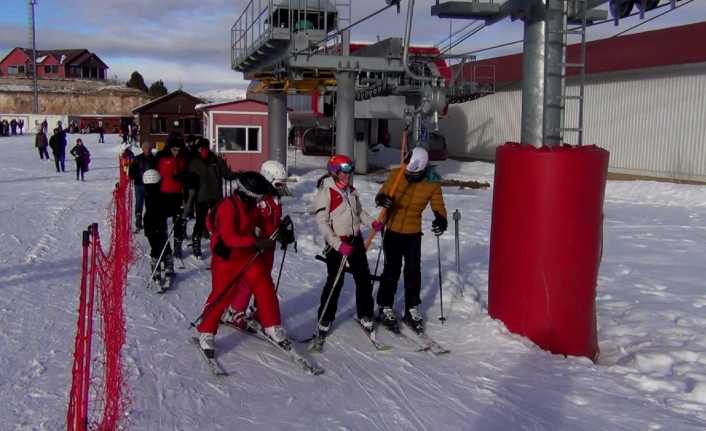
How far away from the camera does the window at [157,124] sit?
146 ft

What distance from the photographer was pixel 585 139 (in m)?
26.2

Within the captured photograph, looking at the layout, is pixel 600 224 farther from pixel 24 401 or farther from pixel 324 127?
pixel 324 127

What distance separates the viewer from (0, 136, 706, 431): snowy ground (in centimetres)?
477

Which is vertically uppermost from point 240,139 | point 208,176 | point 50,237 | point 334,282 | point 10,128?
point 10,128

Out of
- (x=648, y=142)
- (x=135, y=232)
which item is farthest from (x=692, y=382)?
(x=648, y=142)

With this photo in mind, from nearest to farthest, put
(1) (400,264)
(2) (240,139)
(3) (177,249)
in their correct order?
(1) (400,264)
(3) (177,249)
(2) (240,139)

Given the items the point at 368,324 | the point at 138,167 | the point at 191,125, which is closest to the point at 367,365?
the point at 368,324

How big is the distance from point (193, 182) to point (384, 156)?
26140 millimetres

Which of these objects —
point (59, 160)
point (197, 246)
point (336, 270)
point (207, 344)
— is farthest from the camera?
point (59, 160)

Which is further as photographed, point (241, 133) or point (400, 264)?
point (241, 133)

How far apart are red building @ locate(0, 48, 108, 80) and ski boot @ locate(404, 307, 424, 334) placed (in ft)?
320

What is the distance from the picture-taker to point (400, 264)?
6.71 metres

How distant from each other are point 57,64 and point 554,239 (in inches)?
3894

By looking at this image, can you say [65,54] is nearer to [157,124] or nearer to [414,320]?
[157,124]
